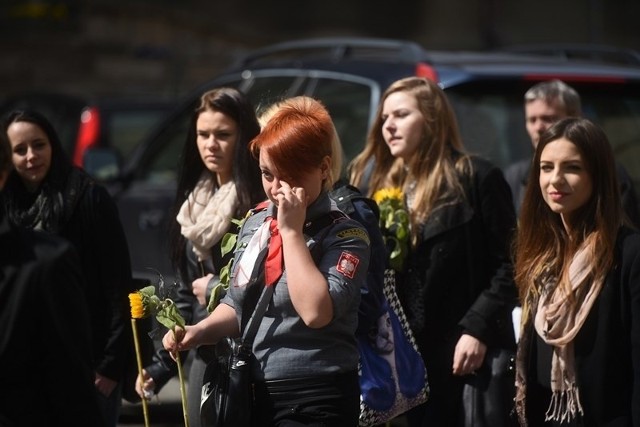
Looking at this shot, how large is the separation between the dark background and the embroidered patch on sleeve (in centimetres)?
1986

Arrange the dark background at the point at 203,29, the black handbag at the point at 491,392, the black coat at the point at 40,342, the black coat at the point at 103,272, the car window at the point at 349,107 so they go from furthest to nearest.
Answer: the dark background at the point at 203,29
the car window at the point at 349,107
the black coat at the point at 103,272
the black handbag at the point at 491,392
the black coat at the point at 40,342

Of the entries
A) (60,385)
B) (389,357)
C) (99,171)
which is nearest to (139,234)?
(99,171)

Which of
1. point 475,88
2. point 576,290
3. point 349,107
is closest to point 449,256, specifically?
point 576,290

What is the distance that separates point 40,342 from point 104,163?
499cm

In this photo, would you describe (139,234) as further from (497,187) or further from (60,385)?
(60,385)

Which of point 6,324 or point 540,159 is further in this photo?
point 540,159

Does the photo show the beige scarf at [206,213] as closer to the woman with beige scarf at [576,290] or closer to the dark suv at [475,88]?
the dark suv at [475,88]

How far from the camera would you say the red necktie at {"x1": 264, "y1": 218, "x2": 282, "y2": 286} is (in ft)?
12.7

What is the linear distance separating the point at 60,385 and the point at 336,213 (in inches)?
43.4

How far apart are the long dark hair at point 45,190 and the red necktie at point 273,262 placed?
1.24m

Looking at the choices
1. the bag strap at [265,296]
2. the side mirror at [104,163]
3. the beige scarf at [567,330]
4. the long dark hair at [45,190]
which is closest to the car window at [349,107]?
the side mirror at [104,163]

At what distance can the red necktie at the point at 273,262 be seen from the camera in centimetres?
388

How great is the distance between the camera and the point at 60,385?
3.20 metres

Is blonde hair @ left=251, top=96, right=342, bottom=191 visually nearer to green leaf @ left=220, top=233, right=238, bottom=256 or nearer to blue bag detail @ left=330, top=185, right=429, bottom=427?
blue bag detail @ left=330, top=185, right=429, bottom=427
